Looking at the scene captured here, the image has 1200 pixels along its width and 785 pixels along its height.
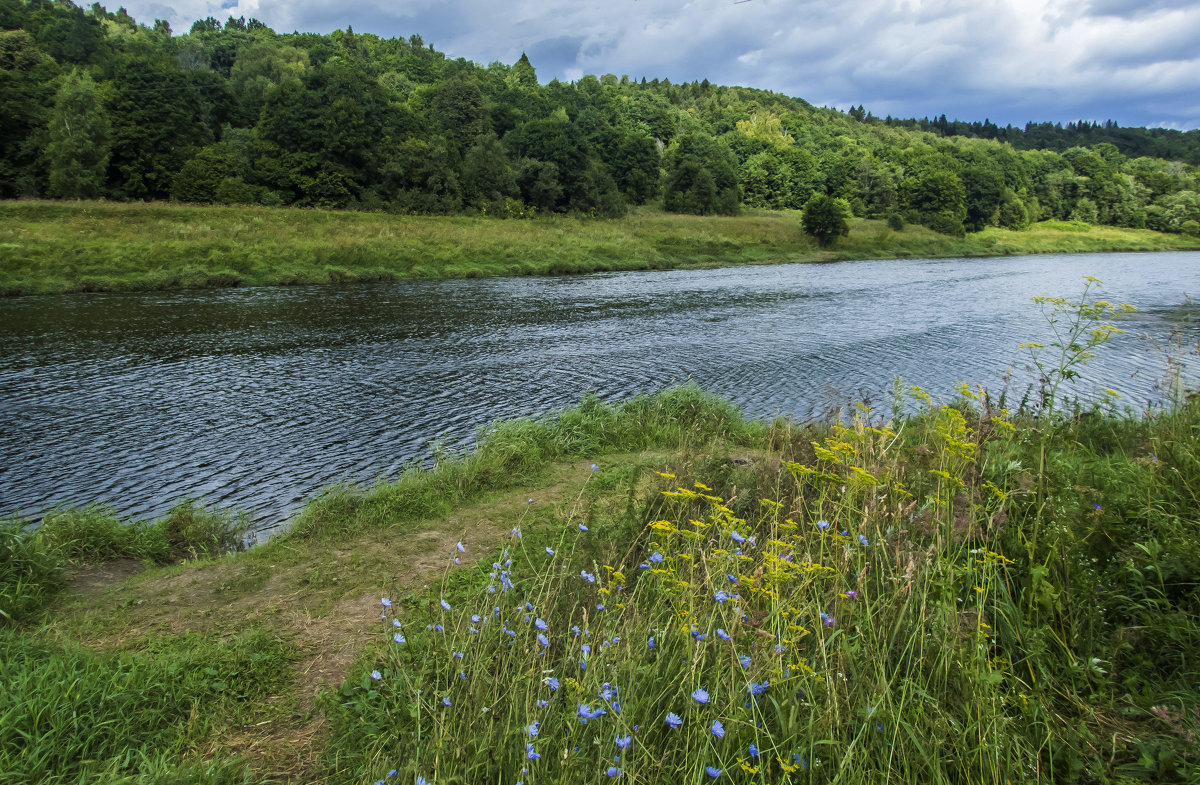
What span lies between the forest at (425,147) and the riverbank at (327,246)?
6.56m

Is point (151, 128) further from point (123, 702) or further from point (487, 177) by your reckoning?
point (123, 702)

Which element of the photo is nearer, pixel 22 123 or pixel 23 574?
pixel 23 574

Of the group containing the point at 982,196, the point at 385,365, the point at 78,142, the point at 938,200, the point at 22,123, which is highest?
the point at 22,123

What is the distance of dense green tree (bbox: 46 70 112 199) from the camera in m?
40.3

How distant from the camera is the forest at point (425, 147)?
44.8 m

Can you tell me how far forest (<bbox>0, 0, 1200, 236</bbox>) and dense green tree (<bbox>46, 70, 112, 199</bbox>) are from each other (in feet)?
0.40

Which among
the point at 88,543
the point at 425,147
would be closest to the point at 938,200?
the point at 425,147

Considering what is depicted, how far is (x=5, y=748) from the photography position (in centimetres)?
296

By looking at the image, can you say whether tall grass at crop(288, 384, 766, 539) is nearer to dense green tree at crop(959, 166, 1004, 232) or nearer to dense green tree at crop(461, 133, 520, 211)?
dense green tree at crop(461, 133, 520, 211)

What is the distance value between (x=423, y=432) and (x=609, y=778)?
9700mm

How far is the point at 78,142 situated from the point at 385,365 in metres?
39.7

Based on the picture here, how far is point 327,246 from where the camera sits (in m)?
36.4

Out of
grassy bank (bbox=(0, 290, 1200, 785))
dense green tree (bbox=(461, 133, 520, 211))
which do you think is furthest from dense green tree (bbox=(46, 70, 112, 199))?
grassy bank (bbox=(0, 290, 1200, 785))

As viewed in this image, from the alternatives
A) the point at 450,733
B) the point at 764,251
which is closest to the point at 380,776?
the point at 450,733
